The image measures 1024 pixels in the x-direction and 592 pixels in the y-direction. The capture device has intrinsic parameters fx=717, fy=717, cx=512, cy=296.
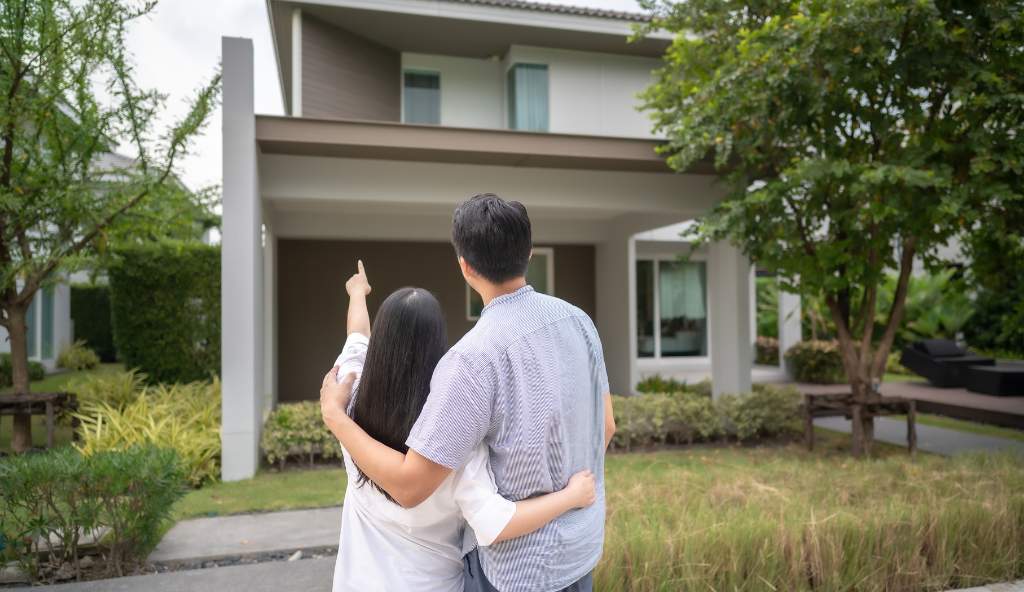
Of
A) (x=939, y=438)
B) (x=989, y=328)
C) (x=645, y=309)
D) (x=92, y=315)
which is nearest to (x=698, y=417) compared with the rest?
(x=939, y=438)

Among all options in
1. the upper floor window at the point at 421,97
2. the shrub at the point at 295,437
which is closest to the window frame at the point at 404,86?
the upper floor window at the point at 421,97

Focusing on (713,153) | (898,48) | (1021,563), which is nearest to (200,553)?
(1021,563)

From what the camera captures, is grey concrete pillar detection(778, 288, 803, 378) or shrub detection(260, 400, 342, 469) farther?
grey concrete pillar detection(778, 288, 803, 378)

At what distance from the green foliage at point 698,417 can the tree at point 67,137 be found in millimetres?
5830

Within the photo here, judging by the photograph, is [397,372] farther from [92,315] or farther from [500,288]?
[92,315]

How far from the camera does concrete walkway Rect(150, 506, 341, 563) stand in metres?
4.61

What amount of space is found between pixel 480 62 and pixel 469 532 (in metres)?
12.7

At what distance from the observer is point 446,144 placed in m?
7.55

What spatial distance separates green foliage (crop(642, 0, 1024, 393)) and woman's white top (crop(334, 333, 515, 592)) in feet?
18.4

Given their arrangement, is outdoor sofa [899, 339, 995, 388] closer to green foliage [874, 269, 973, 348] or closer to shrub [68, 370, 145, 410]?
green foliage [874, 269, 973, 348]

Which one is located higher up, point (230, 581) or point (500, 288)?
point (500, 288)

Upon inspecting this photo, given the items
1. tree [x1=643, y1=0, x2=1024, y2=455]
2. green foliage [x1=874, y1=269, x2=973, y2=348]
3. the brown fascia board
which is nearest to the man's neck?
tree [x1=643, y1=0, x2=1024, y2=455]

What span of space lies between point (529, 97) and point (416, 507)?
12.0 meters

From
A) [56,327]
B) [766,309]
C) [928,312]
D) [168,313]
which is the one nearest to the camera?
[168,313]
